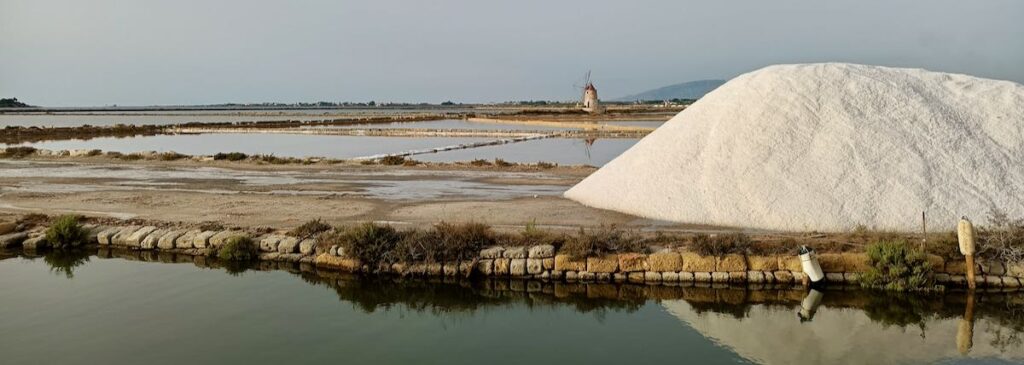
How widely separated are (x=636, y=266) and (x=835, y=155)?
3.36 m

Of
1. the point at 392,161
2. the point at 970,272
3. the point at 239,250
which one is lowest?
the point at 239,250

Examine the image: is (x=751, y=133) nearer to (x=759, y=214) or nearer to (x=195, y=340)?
(x=759, y=214)

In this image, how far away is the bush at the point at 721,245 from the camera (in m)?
8.19

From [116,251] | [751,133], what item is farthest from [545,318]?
[116,251]

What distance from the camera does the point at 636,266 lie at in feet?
27.2

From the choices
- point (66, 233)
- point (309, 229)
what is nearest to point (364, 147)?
point (66, 233)

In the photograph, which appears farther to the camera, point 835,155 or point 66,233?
point 66,233

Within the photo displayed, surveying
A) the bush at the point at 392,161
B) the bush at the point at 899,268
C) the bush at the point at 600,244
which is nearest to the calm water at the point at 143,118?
the bush at the point at 392,161

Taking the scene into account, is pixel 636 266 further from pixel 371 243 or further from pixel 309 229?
pixel 309 229

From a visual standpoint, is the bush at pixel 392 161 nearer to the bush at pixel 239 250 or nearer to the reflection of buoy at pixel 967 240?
the bush at pixel 239 250

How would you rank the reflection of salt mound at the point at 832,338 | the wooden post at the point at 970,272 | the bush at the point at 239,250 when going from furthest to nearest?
the bush at the point at 239,250 < the wooden post at the point at 970,272 < the reflection of salt mound at the point at 832,338

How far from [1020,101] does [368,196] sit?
10.8 m

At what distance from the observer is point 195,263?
9781mm

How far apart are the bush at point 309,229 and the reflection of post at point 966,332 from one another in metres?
7.50
